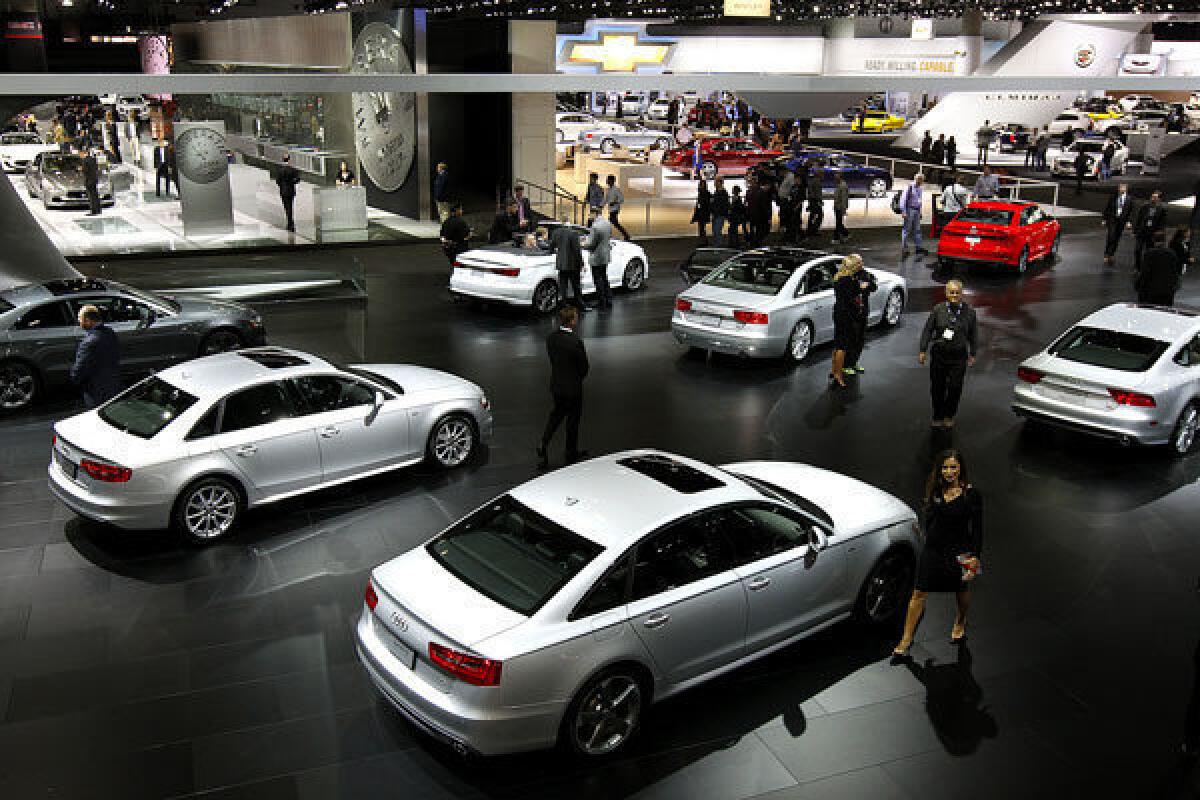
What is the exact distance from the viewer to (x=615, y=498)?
664cm

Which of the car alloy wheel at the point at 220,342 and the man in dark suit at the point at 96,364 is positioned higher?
the man in dark suit at the point at 96,364

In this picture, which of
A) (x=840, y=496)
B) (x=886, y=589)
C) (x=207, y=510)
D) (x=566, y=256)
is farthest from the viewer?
(x=566, y=256)

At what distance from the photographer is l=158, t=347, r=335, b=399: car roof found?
8932 mm

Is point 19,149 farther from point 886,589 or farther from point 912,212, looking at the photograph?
point 886,589

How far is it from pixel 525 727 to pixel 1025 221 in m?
18.3

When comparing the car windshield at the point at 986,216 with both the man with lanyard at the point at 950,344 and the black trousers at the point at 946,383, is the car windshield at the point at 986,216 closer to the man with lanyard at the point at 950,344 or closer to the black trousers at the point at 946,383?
the man with lanyard at the point at 950,344

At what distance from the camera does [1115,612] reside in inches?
316

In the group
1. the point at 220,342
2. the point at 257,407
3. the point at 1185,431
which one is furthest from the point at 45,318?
the point at 1185,431

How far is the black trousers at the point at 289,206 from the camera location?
22000 millimetres

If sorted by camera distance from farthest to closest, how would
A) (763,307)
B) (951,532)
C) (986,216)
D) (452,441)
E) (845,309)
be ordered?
(986,216), (763,307), (845,309), (452,441), (951,532)

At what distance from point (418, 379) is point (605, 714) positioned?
201 inches

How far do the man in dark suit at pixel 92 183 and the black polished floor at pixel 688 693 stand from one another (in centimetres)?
1185

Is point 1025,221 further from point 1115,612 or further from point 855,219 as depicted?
point 1115,612

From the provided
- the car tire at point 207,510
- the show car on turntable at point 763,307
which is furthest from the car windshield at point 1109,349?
the car tire at point 207,510
